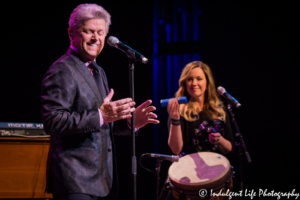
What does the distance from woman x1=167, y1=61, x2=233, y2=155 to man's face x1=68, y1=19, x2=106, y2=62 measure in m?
1.11

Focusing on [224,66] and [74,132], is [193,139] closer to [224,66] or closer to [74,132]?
[224,66]

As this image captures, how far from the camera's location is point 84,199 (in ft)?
4.33

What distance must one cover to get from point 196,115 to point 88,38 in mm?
1740

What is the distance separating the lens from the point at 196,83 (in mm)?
3010

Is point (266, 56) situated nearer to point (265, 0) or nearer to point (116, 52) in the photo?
point (265, 0)

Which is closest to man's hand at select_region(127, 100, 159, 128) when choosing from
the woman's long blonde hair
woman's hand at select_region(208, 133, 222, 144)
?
woman's hand at select_region(208, 133, 222, 144)

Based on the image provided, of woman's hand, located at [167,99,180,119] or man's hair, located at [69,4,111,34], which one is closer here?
man's hair, located at [69,4,111,34]

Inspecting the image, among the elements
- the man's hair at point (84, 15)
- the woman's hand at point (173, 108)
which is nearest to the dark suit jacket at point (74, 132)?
the man's hair at point (84, 15)

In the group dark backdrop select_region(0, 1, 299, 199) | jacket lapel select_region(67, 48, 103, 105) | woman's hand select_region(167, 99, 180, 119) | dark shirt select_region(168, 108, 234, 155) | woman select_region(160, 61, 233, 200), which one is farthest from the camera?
dark backdrop select_region(0, 1, 299, 199)

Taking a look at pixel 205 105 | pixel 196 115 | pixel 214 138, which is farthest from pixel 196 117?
pixel 214 138

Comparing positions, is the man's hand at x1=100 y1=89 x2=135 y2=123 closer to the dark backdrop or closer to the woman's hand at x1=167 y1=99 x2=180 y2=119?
the woman's hand at x1=167 y1=99 x2=180 y2=119

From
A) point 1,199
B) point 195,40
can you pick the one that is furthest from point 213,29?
point 1,199

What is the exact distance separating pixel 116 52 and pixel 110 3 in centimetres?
81

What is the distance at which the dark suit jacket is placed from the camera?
1.29m
